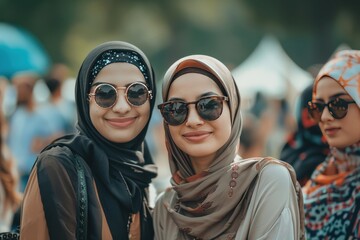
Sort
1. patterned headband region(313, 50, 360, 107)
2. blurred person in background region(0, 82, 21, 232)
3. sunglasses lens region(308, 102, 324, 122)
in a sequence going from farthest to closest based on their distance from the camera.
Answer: blurred person in background region(0, 82, 21, 232)
sunglasses lens region(308, 102, 324, 122)
patterned headband region(313, 50, 360, 107)

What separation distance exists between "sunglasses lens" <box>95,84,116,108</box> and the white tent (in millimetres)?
10850

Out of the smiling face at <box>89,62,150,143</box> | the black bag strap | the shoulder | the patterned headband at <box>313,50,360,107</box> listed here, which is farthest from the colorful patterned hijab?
the shoulder

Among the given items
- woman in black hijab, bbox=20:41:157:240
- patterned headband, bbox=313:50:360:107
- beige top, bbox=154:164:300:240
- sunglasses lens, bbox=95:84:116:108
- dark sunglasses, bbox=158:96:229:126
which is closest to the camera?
beige top, bbox=154:164:300:240

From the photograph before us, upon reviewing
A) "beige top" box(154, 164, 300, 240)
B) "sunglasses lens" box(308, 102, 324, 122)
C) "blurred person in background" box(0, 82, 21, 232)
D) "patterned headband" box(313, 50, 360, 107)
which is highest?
"patterned headband" box(313, 50, 360, 107)

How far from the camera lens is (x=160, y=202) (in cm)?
423

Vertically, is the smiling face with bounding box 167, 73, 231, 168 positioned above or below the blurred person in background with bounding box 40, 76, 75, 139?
above

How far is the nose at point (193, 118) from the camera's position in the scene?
3949 mm

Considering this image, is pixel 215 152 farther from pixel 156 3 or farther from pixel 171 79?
pixel 156 3

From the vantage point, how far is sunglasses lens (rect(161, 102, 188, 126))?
13.1 ft

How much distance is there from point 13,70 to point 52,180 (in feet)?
32.6

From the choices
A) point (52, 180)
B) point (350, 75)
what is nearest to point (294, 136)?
point (350, 75)

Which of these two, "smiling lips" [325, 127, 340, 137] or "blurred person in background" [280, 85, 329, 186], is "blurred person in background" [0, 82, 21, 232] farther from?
"smiling lips" [325, 127, 340, 137]

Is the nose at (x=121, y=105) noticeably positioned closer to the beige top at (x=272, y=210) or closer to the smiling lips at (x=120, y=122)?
the smiling lips at (x=120, y=122)

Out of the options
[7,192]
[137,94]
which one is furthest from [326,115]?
[7,192]
